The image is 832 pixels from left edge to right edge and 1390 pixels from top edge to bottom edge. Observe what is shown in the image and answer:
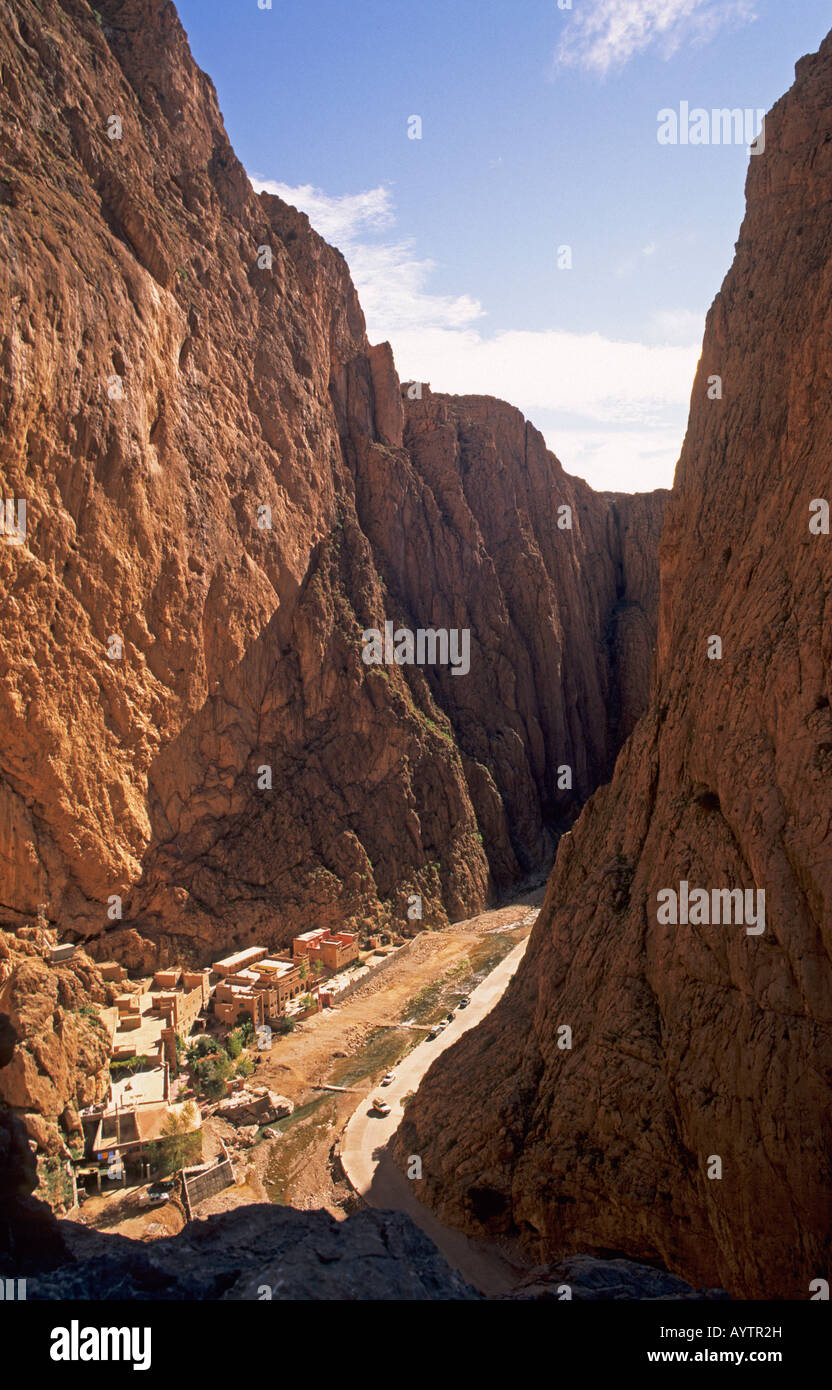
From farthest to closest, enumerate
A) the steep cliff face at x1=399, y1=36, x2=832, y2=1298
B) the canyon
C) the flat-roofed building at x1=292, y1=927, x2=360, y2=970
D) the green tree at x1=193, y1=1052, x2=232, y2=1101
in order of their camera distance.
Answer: the flat-roofed building at x1=292, y1=927, x2=360, y2=970 < the green tree at x1=193, y1=1052, x2=232, y2=1101 < the canyon < the steep cliff face at x1=399, y1=36, x2=832, y2=1298

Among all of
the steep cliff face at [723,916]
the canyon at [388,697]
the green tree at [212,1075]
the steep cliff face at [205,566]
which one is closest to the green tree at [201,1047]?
the green tree at [212,1075]

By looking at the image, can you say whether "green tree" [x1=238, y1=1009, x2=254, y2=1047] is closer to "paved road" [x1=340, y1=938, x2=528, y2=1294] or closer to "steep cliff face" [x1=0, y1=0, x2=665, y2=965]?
"steep cliff face" [x1=0, y1=0, x2=665, y2=965]

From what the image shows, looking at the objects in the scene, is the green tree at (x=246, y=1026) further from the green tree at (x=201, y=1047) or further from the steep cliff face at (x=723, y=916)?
the steep cliff face at (x=723, y=916)

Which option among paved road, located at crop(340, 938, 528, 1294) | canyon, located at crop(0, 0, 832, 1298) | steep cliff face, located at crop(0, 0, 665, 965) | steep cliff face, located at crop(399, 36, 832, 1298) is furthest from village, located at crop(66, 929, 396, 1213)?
steep cliff face, located at crop(399, 36, 832, 1298)

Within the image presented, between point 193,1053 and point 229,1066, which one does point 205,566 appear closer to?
point 193,1053
